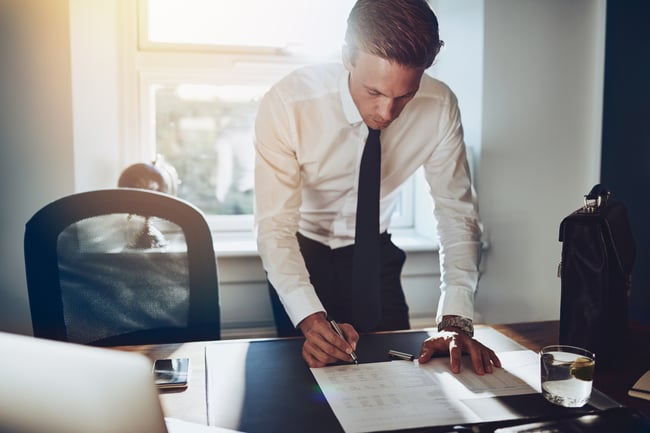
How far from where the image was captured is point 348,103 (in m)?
1.57

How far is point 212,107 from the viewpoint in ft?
7.92

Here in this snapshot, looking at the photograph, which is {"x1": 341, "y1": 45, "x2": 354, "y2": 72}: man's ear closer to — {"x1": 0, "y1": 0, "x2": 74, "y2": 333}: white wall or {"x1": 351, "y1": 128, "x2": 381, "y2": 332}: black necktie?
{"x1": 351, "y1": 128, "x2": 381, "y2": 332}: black necktie

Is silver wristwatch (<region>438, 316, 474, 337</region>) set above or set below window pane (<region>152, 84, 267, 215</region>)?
below

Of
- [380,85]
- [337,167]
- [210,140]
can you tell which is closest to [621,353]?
[380,85]

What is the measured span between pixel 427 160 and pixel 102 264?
89cm

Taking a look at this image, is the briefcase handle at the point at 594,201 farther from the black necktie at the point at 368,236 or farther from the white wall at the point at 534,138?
the white wall at the point at 534,138

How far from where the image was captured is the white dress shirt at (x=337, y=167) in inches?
58.6

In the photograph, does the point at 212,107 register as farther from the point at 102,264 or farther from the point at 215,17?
the point at 102,264

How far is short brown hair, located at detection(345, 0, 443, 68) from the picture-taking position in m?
1.28

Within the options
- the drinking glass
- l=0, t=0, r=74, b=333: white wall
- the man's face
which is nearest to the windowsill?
l=0, t=0, r=74, b=333: white wall

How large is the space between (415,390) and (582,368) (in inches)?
10.3

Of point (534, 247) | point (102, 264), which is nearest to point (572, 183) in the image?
point (534, 247)

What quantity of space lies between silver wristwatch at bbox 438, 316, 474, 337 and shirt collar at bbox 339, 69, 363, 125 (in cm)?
55

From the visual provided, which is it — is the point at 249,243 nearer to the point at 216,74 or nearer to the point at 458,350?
the point at 216,74
